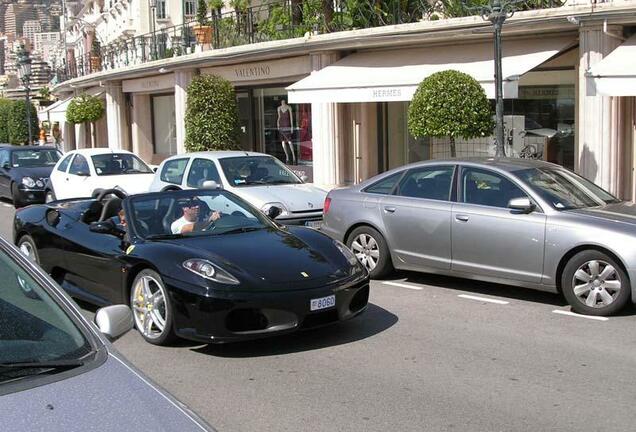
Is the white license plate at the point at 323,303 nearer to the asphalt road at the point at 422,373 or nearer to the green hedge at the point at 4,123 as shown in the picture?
the asphalt road at the point at 422,373

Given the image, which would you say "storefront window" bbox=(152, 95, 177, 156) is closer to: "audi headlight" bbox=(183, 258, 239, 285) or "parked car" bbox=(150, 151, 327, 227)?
"parked car" bbox=(150, 151, 327, 227)

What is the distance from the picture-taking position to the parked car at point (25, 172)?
19094mm

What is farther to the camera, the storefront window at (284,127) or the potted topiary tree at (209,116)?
the storefront window at (284,127)

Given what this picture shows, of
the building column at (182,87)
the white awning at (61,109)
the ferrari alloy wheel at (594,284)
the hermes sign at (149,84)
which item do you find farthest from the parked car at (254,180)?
the white awning at (61,109)

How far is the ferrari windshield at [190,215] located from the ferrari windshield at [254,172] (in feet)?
16.0

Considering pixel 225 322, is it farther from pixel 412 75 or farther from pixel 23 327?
pixel 412 75

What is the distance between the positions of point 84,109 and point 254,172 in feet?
80.9

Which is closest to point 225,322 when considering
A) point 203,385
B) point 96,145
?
point 203,385

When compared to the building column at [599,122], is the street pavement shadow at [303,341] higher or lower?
lower

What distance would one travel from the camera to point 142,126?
34656mm

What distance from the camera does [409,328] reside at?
24.7 feet

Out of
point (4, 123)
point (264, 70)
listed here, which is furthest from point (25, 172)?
point (4, 123)

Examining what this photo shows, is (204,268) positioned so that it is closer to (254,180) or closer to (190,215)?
(190,215)

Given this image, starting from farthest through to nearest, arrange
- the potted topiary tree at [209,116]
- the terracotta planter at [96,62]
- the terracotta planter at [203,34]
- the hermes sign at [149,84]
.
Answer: the terracotta planter at [96,62] → the hermes sign at [149,84] → the terracotta planter at [203,34] → the potted topiary tree at [209,116]
